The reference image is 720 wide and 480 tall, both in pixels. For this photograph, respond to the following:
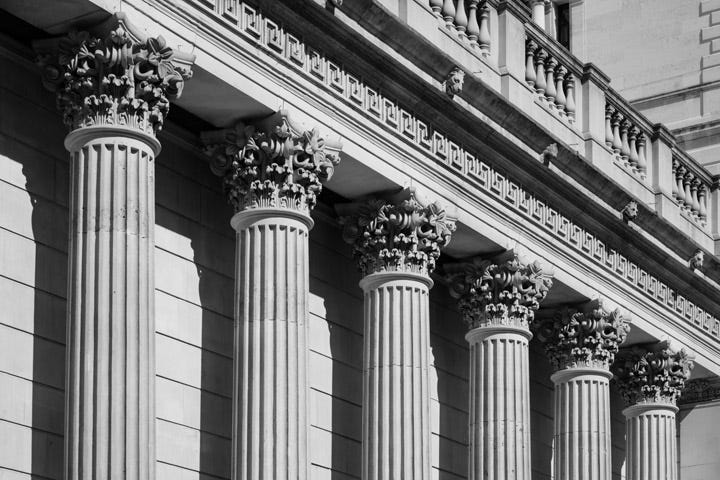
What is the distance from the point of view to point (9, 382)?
83.2ft

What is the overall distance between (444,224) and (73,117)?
8099 millimetres

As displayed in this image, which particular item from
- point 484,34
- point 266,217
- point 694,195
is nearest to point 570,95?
point 484,34

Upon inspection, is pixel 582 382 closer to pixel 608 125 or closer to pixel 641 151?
pixel 608 125

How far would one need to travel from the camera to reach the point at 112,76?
83.0ft

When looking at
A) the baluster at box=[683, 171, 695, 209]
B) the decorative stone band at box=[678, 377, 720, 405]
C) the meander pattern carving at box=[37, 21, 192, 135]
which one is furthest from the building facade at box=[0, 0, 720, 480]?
the decorative stone band at box=[678, 377, 720, 405]

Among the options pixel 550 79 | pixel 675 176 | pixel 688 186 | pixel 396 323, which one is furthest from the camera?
pixel 688 186

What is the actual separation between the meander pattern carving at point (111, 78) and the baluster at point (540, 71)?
11801mm

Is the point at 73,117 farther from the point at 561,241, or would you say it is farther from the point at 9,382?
the point at 561,241

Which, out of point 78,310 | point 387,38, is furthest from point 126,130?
point 387,38

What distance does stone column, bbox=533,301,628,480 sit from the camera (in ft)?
117

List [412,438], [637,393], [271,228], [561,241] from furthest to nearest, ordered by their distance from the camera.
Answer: [637,393]
[561,241]
[412,438]
[271,228]

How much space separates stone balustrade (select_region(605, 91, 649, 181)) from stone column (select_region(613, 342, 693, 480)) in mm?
3705

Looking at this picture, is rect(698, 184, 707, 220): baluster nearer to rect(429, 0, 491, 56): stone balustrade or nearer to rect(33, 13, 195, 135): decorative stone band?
rect(429, 0, 491, 56): stone balustrade

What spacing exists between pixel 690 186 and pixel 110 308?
20864 mm
